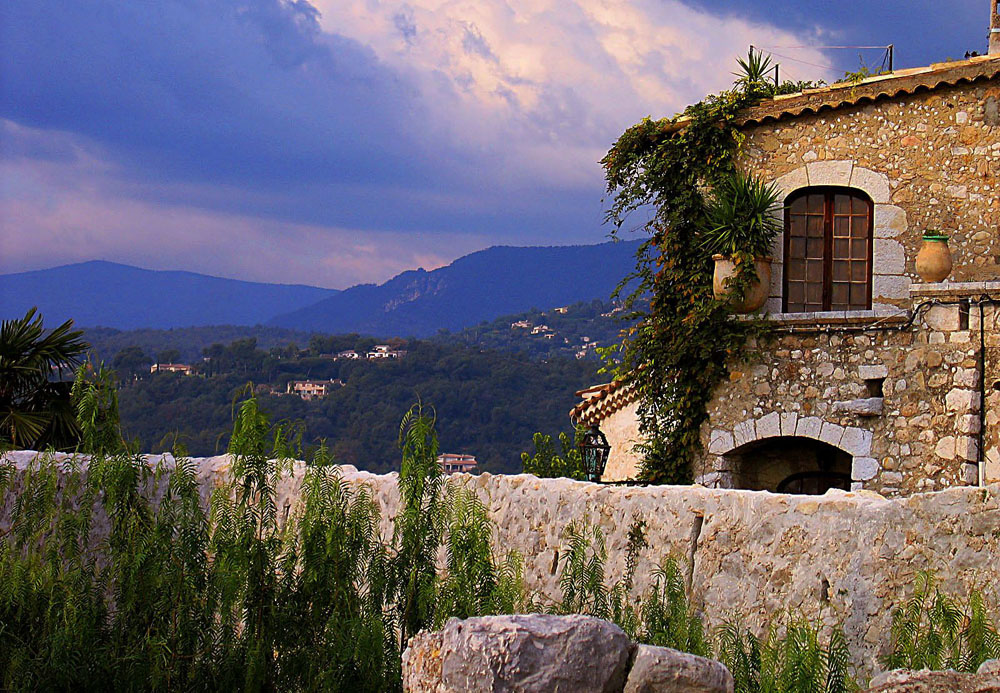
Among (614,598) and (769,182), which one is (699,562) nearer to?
(614,598)

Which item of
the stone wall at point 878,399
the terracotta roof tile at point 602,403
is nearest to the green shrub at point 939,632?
the stone wall at point 878,399

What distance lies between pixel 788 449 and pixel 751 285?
2.14 m

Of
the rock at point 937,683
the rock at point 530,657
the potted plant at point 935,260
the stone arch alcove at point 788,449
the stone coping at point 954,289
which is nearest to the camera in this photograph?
the rock at point 937,683

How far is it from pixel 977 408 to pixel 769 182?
371 centimetres

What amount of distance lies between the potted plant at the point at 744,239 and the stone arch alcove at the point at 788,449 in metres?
1.45

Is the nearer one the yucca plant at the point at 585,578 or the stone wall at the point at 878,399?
the yucca plant at the point at 585,578

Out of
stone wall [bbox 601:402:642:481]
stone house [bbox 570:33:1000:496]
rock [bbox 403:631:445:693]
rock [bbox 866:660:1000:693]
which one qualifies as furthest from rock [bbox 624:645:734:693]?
stone wall [bbox 601:402:642:481]

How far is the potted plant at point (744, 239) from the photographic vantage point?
13031mm

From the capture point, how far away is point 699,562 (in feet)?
21.0

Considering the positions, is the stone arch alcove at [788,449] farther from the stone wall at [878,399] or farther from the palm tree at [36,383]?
the palm tree at [36,383]

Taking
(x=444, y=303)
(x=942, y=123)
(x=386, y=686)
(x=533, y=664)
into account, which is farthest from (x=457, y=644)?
(x=444, y=303)

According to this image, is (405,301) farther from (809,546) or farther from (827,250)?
(809,546)

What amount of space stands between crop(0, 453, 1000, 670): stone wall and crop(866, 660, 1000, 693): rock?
200cm

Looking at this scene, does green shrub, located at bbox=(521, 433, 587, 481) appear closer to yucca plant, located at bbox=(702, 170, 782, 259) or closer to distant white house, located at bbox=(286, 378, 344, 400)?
yucca plant, located at bbox=(702, 170, 782, 259)
